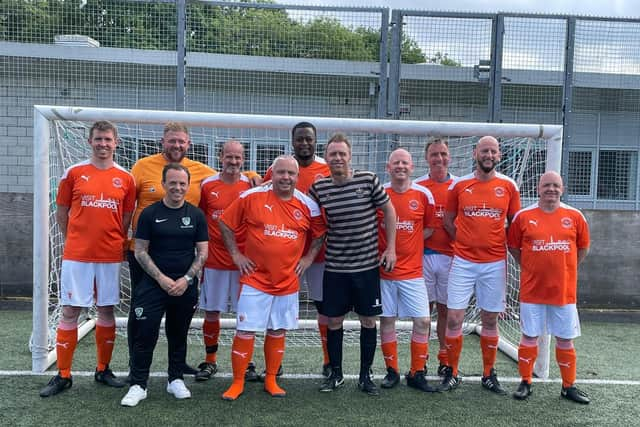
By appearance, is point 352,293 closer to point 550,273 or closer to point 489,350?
point 489,350

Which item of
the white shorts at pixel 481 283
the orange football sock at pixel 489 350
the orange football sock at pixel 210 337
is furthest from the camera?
the orange football sock at pixel 210 337

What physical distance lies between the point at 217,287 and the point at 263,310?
2.23 feet

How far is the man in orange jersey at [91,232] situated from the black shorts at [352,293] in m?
1.56

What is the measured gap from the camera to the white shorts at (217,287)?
4.15 metres

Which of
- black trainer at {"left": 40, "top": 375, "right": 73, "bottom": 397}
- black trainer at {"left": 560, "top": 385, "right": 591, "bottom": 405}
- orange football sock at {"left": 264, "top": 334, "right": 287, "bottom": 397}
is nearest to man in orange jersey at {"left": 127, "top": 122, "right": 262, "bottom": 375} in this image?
black trainer at {"left": 40, "top": 375, "right": 73, "bottom": 397}

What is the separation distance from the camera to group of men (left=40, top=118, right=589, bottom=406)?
361cm

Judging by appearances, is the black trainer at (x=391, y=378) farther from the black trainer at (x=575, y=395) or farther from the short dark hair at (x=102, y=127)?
the short dark hair at (x=102, y=127)

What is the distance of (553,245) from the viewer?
12.4ft

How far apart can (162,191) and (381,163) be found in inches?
110

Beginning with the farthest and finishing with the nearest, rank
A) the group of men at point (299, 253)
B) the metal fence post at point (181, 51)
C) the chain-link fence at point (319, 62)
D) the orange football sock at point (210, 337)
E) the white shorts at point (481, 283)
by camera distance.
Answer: the chain-link fence at point (319, 62)
the metal fence post at point (181, 51)
the orange football sock at point (210, 337)
the white shorts at point (481, 283)
the group of men at point (299, 253)

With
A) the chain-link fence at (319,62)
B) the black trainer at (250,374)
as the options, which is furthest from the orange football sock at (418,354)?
the chain-link fence at (319,62)

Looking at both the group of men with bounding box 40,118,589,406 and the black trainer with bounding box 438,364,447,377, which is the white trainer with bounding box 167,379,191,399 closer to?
the group of men with bounding box 40,118,589,406

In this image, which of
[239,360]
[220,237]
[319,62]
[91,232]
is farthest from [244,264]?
[319,62]

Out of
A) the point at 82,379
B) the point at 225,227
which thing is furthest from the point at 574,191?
the point at 82,379
